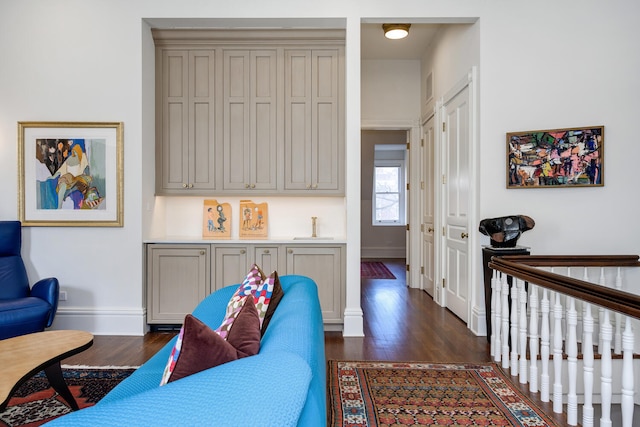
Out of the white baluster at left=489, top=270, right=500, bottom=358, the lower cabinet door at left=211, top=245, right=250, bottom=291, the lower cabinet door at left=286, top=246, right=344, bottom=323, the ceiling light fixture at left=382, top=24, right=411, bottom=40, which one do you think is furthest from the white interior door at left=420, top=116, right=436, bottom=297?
the lower cabinet door at left=211, top=245, right=250, bottom=291

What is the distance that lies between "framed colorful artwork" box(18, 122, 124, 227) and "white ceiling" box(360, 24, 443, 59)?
3058 millimetres

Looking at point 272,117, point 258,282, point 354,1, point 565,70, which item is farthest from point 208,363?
point 565,70

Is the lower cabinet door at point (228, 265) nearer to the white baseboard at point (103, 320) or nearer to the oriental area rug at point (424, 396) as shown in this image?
the white baseboard at point (103, 320)

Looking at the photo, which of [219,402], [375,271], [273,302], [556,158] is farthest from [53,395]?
[375,271]

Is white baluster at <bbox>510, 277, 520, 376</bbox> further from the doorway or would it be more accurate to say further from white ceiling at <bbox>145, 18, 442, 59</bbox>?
the doorway

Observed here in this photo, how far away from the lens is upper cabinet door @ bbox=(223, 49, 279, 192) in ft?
13.2

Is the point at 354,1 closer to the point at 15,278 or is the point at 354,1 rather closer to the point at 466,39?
the point at 466,39

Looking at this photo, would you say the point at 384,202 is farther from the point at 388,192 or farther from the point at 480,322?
the point at 480,322

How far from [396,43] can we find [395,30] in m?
0.69

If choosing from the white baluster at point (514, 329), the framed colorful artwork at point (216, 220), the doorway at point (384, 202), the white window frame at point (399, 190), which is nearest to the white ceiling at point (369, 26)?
the framed colorful artwork at point (216, 220)

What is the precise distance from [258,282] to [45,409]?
1.56 meters

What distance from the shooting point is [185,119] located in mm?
4016

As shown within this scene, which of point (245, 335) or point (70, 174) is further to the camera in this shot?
point (70, 174)

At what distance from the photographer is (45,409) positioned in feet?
7.45
